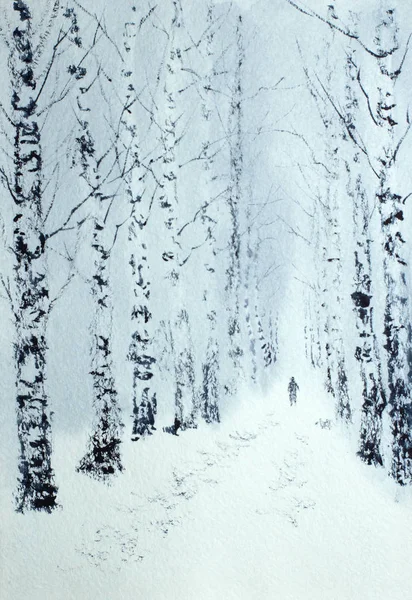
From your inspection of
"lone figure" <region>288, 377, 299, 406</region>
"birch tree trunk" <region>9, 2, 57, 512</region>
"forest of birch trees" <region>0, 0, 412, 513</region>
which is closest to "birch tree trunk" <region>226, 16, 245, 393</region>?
"forest of birch trees" <region>0, 0, 412, 513</region>

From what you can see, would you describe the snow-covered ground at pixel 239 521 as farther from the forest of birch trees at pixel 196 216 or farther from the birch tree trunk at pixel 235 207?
the birch tree trunk at pixel 235 207

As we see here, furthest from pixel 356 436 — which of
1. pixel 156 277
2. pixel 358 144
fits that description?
pixel 358 144

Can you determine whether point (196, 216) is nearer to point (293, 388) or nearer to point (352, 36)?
point (293, 388)

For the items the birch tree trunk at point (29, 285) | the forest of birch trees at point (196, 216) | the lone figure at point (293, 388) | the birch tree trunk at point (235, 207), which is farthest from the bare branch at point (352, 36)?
the lone figure at point (293, 388)

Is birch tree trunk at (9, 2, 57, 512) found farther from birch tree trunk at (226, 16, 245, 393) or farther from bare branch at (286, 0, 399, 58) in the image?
bare branch at (286, 0, 399, 58)

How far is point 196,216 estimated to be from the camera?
5.65ft

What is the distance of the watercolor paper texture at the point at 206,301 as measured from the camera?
5.45 ft

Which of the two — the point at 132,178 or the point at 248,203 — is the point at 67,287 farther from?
the point at 248,203

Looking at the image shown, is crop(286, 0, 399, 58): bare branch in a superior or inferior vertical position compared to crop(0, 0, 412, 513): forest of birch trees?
superior

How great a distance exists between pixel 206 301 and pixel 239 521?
2.14 ft

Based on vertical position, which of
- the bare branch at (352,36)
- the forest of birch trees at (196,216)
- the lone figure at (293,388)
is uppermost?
the bare branch at (352,36)

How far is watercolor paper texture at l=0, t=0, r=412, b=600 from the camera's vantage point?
1.66 m

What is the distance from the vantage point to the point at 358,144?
1729mm

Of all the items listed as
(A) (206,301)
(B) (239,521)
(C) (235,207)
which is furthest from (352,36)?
(B) (239,521)
